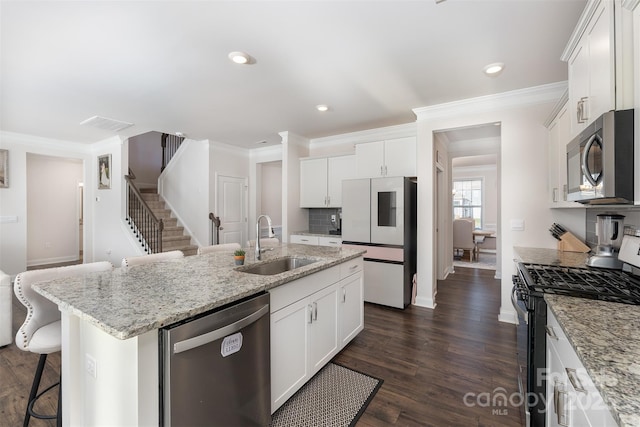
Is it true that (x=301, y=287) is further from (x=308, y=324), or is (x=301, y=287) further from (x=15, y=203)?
(x=15, y=203)

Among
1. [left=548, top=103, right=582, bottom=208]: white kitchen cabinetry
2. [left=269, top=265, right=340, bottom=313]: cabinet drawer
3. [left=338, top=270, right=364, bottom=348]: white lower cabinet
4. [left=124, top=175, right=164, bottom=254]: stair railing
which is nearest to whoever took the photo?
[left=269, top=265, right=340, bottom=313]: cabinet drawer

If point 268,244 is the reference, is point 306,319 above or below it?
below

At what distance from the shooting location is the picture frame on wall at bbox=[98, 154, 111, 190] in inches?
214

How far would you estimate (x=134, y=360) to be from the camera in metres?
1.08

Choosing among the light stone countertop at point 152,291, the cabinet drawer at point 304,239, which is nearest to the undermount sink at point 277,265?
the light stone countertop at point 152,291

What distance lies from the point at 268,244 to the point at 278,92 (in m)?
1.76

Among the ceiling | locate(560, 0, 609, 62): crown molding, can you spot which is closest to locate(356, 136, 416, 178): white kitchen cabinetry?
the ceiling

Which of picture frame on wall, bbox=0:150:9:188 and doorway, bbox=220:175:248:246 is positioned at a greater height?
picture frame on wall, bbox=0:150:9:188

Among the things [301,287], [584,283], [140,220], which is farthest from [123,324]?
[140,220]

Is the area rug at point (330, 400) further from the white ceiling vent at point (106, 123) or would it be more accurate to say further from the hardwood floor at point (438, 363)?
the white ceiling vent at point (106, 123)

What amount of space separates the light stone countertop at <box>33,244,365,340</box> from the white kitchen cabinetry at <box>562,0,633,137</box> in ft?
6.16

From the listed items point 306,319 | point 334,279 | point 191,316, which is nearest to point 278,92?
point 334,279

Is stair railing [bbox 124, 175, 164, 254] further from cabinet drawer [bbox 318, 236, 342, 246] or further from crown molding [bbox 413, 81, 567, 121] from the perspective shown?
crown molding [bbox 413, 81, 567, 121]

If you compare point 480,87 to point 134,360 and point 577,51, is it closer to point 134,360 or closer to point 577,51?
point 577,51
